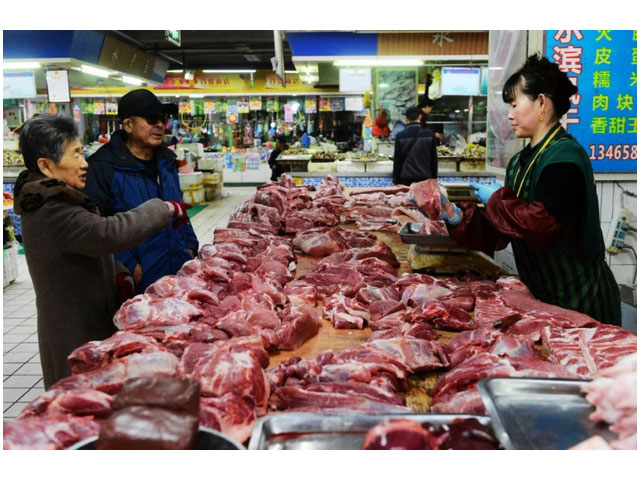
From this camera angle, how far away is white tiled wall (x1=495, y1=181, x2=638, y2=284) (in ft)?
17.0

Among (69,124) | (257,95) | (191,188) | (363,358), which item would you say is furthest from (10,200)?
(257,95)

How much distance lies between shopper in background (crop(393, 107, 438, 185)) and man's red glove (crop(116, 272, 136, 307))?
5.86 m

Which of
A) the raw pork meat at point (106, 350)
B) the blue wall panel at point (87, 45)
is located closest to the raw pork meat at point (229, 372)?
the raw pork meat at point (106, 350)

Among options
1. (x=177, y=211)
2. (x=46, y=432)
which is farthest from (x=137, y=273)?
(x=46, y=432)

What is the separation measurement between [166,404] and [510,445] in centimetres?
85

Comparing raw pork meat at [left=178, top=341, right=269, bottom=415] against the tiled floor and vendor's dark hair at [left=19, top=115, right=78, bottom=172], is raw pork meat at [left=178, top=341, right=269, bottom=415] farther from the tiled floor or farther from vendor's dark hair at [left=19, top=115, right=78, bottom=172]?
the tiled floor

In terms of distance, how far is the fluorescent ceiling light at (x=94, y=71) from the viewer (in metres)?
10.5

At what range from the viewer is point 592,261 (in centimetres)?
302

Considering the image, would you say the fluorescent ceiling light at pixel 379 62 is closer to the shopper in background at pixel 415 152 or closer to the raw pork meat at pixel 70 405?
the shopper in background at pixel 415 152

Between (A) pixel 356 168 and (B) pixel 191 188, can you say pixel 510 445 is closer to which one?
(A) pixel 356 168

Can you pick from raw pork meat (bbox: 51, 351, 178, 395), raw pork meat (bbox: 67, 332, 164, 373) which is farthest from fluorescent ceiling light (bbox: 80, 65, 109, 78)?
raw pork meat (bbox: 51, 351, 178, 395)
